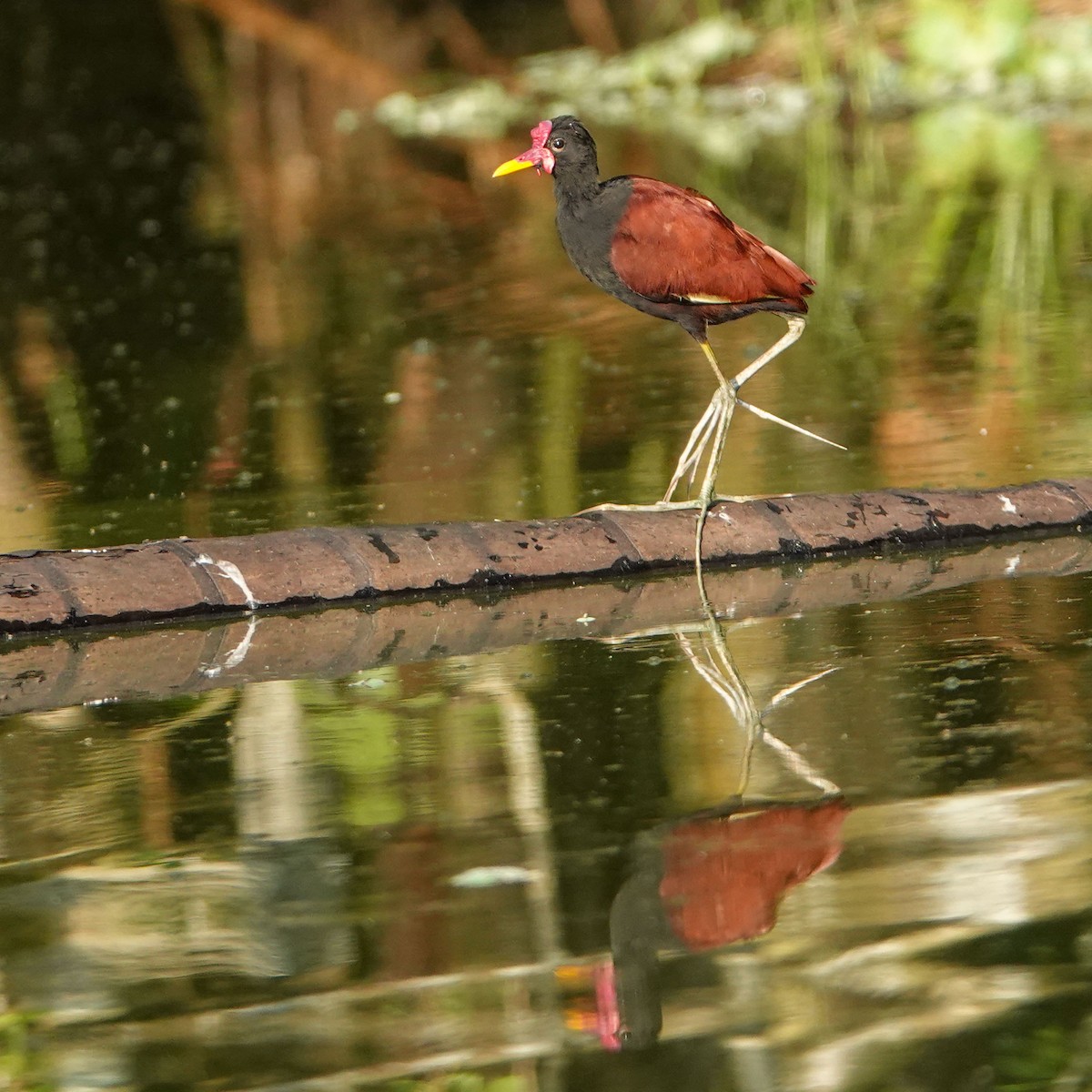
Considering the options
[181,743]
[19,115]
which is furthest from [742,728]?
[19,115]

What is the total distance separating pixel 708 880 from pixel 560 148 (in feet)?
8.21

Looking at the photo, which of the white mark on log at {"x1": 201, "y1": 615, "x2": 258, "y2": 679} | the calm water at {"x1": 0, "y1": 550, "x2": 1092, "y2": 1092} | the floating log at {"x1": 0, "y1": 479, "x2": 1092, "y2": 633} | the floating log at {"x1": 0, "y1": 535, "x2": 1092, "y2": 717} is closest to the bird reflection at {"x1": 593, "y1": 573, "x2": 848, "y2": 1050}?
the calm water at {"x1": 0, "y1": 550, "x2": 1092, "y2": 1092}

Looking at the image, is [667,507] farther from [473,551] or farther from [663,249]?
[663,249]

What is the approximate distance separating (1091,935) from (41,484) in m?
4.67

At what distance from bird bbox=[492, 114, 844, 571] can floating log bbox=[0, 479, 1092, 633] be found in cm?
14

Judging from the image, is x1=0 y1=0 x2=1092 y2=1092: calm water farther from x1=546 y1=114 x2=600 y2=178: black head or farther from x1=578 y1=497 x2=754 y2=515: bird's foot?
x1=546 y1=114 x2=600 y2=178: black head

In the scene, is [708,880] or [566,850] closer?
[708,880]

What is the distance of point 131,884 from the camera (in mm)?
3365

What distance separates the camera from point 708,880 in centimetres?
319

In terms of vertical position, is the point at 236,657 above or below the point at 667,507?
below

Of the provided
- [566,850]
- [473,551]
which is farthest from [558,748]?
[473,551]

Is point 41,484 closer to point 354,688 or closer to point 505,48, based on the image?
point 354,688

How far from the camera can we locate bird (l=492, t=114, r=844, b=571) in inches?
200

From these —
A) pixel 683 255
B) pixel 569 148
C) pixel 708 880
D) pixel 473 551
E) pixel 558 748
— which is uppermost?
pixel 569 148
